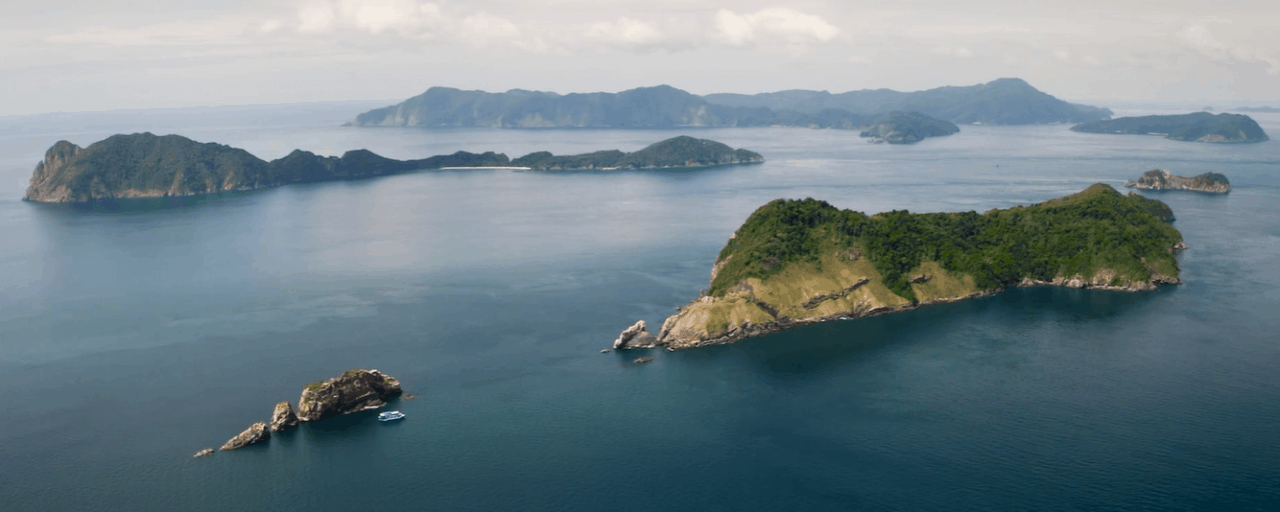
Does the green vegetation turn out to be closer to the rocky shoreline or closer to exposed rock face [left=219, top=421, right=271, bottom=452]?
the rocky shoreline

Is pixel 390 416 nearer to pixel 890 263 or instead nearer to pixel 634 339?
pixel 634 339

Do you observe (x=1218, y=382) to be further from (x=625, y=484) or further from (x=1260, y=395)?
(x=625, y=484)

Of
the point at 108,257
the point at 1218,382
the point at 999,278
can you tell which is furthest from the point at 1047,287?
the point at 108,257

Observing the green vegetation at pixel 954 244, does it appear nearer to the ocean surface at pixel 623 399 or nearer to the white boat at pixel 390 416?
the ocean surface at pixel 623 399

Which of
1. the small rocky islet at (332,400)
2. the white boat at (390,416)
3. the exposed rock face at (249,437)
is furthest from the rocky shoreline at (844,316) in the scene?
the exposed rock face at (249,437)

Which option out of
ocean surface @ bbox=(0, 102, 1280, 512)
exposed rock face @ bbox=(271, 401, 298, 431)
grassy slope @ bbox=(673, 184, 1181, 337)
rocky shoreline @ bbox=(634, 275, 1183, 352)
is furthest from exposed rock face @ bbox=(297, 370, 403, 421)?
grassy slope @ bbox=(673, 184, 1181, 337)

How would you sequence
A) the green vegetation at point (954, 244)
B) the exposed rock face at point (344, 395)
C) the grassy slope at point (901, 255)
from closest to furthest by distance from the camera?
the exposed rock face at point (344, 395), the grassy slope at point (901, 255), the green vegetation at point (954, 244)

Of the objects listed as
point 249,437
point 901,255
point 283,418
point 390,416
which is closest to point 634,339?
point 390,416
